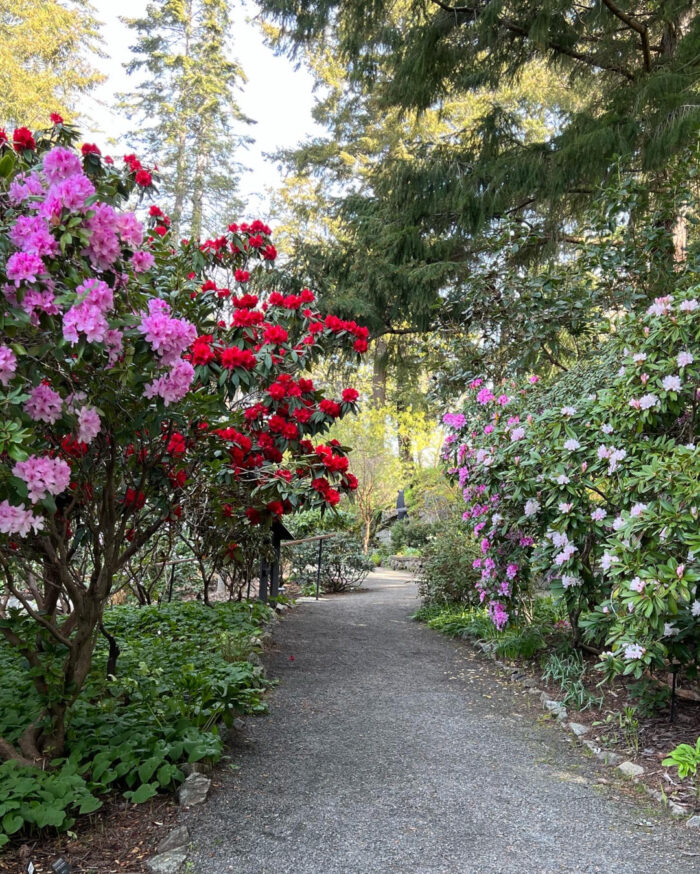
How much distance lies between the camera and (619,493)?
2.65 metres

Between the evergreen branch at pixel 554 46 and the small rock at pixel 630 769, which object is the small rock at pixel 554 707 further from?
the evergreen branch at pixel 554 46

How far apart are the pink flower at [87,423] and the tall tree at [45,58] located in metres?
11.8

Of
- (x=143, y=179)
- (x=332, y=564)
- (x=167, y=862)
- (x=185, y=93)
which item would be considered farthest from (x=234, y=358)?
(x=185, y=93)

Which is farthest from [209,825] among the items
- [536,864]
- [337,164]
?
[337,164]

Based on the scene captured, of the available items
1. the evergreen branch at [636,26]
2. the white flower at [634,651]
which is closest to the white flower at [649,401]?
the white flower at [634,651]

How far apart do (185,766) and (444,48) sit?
4.64m

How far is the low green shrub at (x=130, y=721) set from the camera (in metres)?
1.83

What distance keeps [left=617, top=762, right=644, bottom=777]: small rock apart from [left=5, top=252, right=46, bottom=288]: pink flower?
269 centimetres

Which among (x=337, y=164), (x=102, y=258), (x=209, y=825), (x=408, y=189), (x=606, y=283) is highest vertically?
(x=337, y=164)

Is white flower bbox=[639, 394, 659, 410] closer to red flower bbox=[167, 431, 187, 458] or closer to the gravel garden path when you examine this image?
the gravel garden path

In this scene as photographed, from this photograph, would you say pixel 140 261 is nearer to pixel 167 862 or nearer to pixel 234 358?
pixel 234 358

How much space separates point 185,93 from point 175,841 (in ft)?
63.9

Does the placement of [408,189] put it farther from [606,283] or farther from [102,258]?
[102,258]

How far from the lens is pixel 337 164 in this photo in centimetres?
1449
